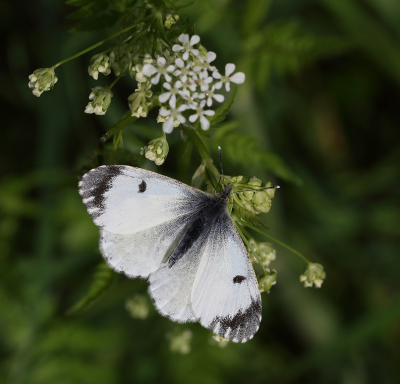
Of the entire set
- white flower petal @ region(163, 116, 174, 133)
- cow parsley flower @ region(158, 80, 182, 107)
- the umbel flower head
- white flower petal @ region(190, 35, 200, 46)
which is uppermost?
the umbel flower head

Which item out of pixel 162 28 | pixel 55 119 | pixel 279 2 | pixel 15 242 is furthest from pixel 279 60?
pixel 15 242

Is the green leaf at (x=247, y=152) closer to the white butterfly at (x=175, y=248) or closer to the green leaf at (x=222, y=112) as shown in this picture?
the white butterfly at (x=175, y=248)

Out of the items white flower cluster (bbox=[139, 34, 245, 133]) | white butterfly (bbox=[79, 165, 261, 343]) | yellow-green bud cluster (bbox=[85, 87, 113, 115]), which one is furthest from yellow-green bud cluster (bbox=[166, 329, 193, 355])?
yellow-green bud cluster (bbox=[85, 87, 113, 115])

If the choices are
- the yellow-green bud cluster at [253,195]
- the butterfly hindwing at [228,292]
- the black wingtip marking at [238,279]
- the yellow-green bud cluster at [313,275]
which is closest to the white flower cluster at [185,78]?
the yellow-green bud cluster at [253,195]

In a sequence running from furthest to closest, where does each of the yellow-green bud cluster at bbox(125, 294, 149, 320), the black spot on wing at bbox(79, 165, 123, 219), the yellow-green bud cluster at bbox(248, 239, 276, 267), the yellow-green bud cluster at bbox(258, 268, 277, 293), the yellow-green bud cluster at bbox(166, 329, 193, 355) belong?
the yellow-green bud cluster at bbox(166, 329, 193, 355)
the yellow-green bud cluster at bbox(125, 294, 149, 320)
the yellow-green bud cluster at bbox(248, 239, 276, 267)
the yellow-green bud cluster at bbox(258, 268, 277, 293)
the black spot on wing at bbox(79, 165, 123, 219)

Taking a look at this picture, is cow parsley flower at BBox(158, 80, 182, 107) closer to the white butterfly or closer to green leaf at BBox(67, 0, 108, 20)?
the white butterfly

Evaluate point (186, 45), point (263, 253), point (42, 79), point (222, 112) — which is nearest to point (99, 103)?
point (42, 79)

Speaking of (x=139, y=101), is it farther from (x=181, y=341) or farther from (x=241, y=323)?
(x=181, y=341)
